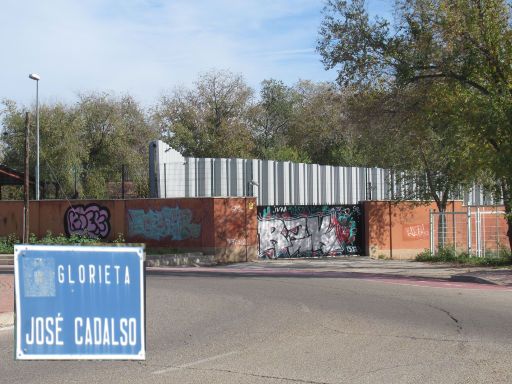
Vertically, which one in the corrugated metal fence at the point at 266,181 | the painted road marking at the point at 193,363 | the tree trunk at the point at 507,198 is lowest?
the painted road marking at the point at 193,363

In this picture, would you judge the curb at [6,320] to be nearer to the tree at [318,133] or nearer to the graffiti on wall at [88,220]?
the graffiti on wall at [88,220]

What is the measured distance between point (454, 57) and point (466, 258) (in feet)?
29.0

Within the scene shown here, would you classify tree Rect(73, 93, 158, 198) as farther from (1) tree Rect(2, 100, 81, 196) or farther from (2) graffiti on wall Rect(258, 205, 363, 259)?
(2) graffiti on wall Rect(258, 205, 363, 259)

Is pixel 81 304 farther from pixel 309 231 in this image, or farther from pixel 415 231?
pixel 415 231

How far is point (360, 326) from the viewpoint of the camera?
10.4m

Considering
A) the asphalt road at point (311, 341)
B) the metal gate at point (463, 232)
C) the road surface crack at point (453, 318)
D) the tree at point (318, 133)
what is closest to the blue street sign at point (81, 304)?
the asphalt road at point (311, 341)

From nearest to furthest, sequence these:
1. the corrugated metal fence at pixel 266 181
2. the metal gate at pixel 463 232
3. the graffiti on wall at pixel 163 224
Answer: the graffiti on wall at pixel 163 224
the metal gate at pixel 463 232
the corrugated metal fence at pixel 266 181

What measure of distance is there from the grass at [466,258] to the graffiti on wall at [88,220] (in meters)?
13.3

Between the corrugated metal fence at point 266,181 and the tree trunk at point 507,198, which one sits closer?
the tree trunk at point 507,198

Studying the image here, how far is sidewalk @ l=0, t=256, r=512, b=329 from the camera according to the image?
61.6 ft

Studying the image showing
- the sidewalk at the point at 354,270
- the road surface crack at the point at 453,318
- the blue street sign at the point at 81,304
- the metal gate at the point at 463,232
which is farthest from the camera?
the metal gate at the point at 463,232

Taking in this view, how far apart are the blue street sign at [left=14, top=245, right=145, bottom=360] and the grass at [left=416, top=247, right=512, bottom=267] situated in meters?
20.3

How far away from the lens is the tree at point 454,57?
18.8 meters

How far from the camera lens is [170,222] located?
2733cm
